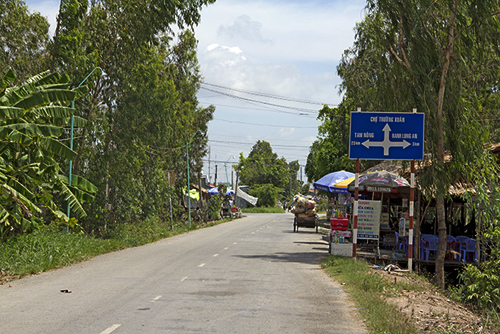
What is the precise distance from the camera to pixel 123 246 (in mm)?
21203

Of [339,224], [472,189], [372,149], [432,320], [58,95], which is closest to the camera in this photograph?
[432,320]

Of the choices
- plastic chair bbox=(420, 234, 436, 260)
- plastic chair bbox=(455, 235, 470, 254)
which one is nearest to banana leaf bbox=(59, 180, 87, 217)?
plastic chair bbox=(420, 234, 436, 260)

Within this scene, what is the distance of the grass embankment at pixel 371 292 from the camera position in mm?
7629

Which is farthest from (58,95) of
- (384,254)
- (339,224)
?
(384,254)

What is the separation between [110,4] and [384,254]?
1519cm

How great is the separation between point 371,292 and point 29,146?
10.4 meters

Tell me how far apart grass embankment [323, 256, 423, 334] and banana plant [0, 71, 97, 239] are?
8.09 metres

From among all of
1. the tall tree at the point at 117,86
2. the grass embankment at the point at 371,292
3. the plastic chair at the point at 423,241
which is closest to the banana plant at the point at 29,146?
the tall tree at the point at 117,86

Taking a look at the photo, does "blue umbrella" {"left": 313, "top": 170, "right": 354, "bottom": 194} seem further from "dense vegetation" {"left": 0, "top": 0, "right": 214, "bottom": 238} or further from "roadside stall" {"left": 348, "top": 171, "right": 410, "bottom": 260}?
"dense vegetation" {"left": 0, "top": 0, "right": 214, "bottom": 238}

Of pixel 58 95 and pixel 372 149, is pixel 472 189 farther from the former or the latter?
pixel 58 95

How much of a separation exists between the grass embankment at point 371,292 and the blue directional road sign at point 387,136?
11.0 feet

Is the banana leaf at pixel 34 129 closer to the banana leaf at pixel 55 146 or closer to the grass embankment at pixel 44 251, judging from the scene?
the banana leaf at pixel 55 146

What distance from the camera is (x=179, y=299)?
9656 mm

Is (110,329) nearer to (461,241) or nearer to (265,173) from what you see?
(461,241)
